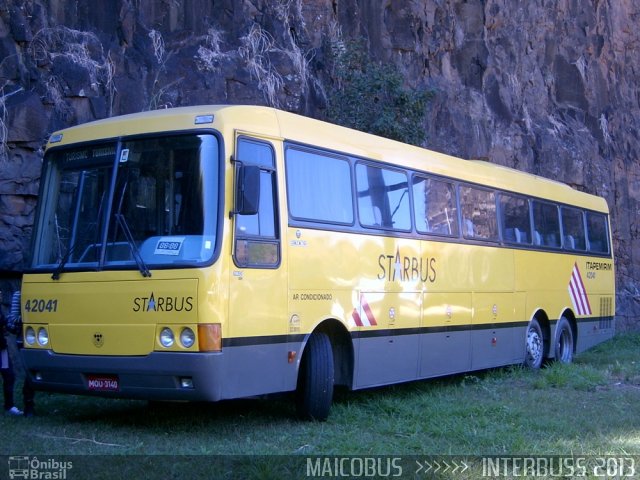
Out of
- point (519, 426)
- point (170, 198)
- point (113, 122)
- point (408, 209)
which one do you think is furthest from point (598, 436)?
point (113, 122)

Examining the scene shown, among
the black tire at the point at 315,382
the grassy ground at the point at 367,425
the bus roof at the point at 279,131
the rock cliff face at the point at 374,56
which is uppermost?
the rock cliff face at the point at 374,56

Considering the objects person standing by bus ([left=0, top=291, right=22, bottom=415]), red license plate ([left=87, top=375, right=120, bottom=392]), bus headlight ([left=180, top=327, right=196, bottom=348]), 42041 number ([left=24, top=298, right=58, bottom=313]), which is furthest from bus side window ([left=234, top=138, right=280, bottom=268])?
person standing by bus ([left=0, top=291, right=22, bottom=415])

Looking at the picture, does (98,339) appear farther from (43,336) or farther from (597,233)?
(597,233)

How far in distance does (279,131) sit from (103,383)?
325 centimetres

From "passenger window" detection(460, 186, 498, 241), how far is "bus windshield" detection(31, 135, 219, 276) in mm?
5576

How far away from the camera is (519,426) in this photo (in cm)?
969

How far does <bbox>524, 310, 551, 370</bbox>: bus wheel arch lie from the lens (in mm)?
15383

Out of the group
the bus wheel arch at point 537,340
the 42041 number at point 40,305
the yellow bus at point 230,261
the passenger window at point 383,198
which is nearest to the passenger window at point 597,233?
the bus wheel arch at point 537,340

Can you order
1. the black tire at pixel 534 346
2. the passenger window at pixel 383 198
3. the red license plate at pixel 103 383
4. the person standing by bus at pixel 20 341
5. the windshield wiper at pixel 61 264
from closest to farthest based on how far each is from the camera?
1. the red license plate at pixel 103 383
2. the windshield wiper at pixel 61 264
3. the person standing by bus at pixel 20 341
4. the passenger window at pixel 383 198
5. the black tire at pixel 534 346

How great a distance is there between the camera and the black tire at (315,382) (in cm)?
984

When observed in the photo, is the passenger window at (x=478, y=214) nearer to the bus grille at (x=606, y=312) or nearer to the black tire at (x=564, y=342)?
the black tire at (x=564, y=342)

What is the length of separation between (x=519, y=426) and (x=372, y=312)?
2.29m

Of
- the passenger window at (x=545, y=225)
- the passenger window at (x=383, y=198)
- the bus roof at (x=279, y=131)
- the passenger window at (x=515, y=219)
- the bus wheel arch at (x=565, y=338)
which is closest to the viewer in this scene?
the bus roof at (x=279, y=131)

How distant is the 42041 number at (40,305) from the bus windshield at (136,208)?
36 cm
